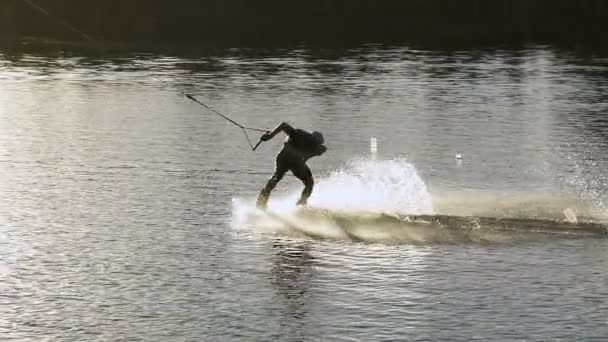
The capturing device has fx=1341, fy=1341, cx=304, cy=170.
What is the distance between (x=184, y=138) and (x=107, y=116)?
17.1 ft

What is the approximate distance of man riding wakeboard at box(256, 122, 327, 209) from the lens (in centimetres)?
1805

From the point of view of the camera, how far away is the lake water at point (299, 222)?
12.4 m

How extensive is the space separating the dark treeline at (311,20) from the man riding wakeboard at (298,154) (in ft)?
170

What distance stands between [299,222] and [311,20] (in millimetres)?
77916

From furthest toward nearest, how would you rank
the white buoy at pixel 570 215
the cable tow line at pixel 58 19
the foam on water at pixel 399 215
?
the cable tow line at pixel 58 19
the white buoy at pixel 570 215
the foam on water at pixel 399 215

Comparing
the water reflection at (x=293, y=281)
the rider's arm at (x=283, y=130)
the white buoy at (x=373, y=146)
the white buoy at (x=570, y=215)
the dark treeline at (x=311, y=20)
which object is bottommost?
the dark treeline at (x=311, y=20)

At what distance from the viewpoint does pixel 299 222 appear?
1741 centimetres

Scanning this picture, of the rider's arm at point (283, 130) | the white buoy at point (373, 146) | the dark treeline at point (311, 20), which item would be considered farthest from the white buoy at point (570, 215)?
the dark treeline at point (311, 20)

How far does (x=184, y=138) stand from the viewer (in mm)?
27219

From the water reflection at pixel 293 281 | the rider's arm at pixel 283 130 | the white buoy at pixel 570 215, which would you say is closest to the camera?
the water reflection at pixel 293 281

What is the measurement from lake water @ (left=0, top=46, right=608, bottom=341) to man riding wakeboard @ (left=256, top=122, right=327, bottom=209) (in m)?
0.50

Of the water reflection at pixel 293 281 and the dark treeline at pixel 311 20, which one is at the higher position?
the water reflection at pixel 293 281

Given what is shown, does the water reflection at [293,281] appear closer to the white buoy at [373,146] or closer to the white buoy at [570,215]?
the white buoy at [570,215]

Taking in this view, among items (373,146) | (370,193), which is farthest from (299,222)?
(373,146)
